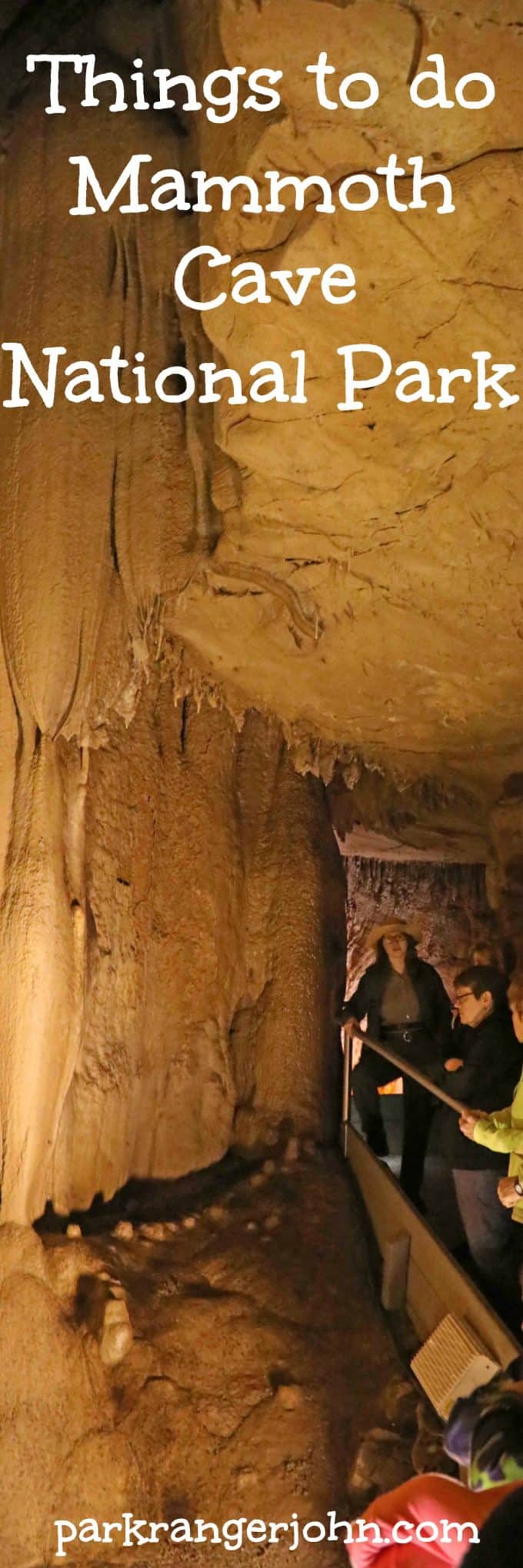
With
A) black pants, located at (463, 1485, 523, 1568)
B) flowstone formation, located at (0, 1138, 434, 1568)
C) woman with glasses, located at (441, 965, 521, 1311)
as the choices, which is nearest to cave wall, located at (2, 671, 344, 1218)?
flowstone formation, located at (0, 1138, 434, 1568)

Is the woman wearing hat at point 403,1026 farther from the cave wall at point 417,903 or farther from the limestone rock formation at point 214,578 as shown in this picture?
the cave wall at point 417,903

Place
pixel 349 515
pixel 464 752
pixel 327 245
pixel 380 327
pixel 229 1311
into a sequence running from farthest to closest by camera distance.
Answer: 1. pixel 464 752
2. pixel 229 1311
3. pixel 349 515
4. pixel 380 327
5. pixel 327 245

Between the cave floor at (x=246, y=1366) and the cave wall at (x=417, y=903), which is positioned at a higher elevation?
the cave wall at (x=417, y=903)

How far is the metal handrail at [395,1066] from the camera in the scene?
3.97 m

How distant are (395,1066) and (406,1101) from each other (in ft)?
1.72

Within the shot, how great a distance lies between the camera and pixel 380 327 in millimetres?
3326

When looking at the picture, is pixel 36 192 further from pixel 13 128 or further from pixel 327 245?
pixel 327 245

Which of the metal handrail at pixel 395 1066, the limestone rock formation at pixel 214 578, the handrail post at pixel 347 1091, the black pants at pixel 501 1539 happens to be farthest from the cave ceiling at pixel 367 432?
the black pants at pixel 501 1539

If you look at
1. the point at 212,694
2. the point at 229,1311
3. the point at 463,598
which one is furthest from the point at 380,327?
the point at 229,1311

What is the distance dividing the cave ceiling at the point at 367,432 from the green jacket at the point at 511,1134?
2072 millimetres

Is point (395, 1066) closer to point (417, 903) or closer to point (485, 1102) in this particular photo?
point (485, 1102)

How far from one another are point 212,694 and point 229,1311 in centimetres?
298

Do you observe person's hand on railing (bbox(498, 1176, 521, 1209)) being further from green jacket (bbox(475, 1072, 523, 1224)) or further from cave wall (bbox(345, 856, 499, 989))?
cave wall (bbox(345, 856, 499, 989))

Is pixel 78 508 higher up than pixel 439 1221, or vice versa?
pixel 78 508
